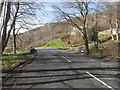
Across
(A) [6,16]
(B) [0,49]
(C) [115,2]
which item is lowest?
(B) [0,49]

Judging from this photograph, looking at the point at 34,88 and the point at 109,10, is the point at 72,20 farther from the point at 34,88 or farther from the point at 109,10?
the point at 34,88

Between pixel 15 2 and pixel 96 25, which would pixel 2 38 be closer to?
pixel 15 2

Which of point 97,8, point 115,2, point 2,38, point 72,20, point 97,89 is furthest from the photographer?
point 72,20

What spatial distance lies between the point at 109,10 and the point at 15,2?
13.5m

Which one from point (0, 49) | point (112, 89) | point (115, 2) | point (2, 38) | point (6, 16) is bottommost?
point (112, 89)

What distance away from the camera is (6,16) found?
12.0 m

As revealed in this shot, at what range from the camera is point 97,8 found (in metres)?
24.2

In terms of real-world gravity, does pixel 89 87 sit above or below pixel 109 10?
below

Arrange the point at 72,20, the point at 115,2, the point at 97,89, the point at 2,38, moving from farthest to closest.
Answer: the point at 72,20, the point at 115,2, the point at 2,38, the point at 97,89

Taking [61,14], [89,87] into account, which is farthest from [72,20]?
[89,87]

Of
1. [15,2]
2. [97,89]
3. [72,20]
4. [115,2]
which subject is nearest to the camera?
[97,89]

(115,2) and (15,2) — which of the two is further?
(115,2)

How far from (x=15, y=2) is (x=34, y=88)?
933cm

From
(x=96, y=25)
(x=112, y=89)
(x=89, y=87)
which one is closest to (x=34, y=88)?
(x=89, y=87)
